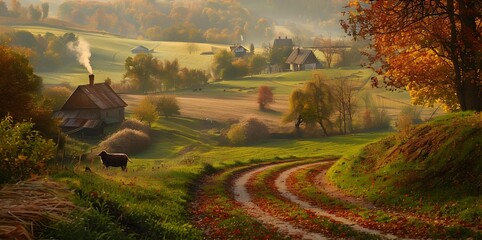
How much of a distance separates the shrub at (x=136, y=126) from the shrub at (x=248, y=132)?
546 inches

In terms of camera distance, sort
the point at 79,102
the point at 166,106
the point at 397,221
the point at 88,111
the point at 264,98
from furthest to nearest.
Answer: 1. the point at 264,98
2. the point at 166,106
3. the point at 79,102
4. the point at 88,111
5. the point at 397,221

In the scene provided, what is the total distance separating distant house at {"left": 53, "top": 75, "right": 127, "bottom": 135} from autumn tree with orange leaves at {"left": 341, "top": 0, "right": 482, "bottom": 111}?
6556 cm

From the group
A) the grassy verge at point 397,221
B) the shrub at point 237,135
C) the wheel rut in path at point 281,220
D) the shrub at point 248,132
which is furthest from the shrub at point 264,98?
the grassy verge at point 397,221

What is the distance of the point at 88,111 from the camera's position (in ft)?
312

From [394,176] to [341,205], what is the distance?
3599 mm

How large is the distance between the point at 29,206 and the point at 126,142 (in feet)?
233

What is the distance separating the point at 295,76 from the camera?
173750 mm

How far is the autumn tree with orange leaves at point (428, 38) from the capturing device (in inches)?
1092

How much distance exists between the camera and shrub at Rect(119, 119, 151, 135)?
93.9 meters

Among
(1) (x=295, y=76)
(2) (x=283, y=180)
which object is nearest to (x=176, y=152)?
(2) (x=283, y=180)

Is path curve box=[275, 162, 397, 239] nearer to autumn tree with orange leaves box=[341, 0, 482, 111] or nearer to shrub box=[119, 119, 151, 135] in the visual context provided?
autumn tree with orange leaves box=[341, 0, 482, 111]

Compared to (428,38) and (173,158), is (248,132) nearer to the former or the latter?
(173,158)

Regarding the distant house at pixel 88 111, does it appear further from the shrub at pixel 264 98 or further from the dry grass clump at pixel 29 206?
the dry grass clump at pixel 29 206

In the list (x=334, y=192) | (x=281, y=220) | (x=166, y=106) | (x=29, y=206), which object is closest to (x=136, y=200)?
(x=281, y=220)
